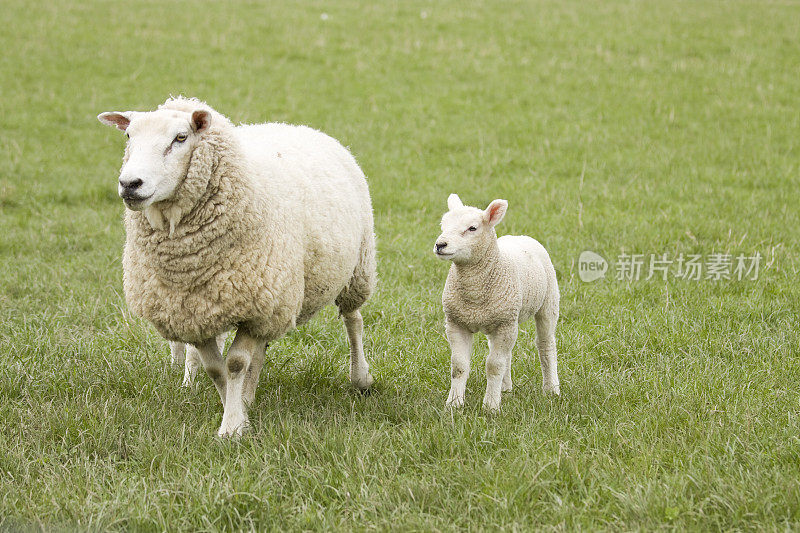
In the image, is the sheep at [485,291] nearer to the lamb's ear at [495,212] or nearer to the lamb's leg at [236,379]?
the lamb's ear at [495,212]

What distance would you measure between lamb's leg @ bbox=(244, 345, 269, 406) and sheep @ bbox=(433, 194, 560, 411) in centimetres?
105

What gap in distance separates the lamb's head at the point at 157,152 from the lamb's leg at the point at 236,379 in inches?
31.8

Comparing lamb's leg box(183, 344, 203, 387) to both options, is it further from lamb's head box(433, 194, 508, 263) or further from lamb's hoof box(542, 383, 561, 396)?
lamb's hoof box(542, 383, 561, 396)

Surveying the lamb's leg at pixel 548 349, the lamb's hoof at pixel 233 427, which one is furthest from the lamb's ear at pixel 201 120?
the lamb's leg at pixel 548 349

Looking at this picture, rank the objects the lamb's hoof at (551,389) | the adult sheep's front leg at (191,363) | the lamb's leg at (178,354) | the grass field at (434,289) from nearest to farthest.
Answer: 1. the grass field at (434,289)
2. the lamb's hoof at (551,389)
3. the adult sheep's front leg at (191,363)
4. the lamb's leg at (178,354)

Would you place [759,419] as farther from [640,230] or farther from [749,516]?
[640,230]

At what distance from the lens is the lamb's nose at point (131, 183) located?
3.48 meters

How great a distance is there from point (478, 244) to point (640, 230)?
399 cm

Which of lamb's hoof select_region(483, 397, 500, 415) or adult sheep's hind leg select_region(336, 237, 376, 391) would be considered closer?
lamb's hoof select_region(483, 397, 500, 415)

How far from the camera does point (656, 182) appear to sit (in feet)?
30.7

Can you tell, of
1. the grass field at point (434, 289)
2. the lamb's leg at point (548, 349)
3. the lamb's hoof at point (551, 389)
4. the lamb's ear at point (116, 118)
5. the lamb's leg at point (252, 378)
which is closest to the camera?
the grass field at point (434, 289)

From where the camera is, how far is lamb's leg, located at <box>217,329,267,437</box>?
4.03 meters

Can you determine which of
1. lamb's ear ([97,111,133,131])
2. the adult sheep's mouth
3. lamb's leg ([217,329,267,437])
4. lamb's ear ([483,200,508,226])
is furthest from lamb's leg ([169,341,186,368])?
lamb's ear ([483,200,508,226])

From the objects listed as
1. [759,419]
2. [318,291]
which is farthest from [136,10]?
[759,419]
